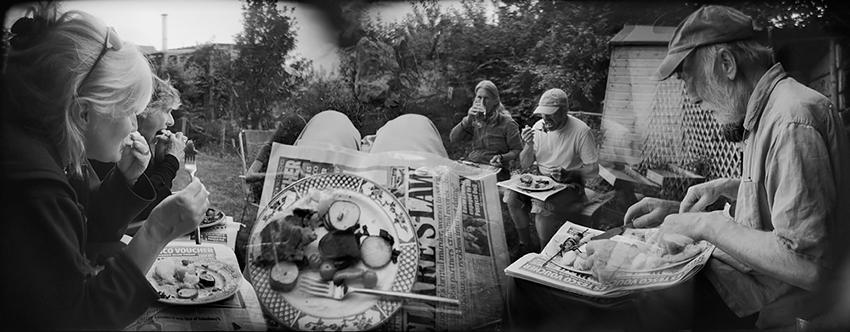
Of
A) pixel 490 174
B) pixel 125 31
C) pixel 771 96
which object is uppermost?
pixel 125 31

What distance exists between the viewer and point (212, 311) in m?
2.53

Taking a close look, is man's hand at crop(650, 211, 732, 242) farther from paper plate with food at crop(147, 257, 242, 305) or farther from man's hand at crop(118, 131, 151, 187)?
man's hand at crop(118, 131, 151, 187)

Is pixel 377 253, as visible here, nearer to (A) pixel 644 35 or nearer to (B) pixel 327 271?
(B) pixel 327 271

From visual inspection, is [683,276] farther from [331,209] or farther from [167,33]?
[167,33]

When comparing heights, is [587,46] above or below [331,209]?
above

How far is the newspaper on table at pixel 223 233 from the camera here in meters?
2.55

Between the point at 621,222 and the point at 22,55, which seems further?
Result: the point at 621,222

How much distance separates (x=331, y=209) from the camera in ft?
8.34

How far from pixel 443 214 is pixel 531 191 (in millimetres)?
384

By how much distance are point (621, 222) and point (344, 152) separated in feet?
4.03

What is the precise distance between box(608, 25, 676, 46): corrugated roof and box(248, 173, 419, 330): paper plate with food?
1.20 meters

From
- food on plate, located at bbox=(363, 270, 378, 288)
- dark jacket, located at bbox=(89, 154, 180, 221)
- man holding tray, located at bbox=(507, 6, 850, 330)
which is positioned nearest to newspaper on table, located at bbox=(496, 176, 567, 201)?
man holding tray, located at bbox=(507, 6, 850, 330)

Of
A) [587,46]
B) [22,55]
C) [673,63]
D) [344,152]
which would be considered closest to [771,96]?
[673,63]

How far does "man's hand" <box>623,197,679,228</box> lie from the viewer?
8.61 feet
